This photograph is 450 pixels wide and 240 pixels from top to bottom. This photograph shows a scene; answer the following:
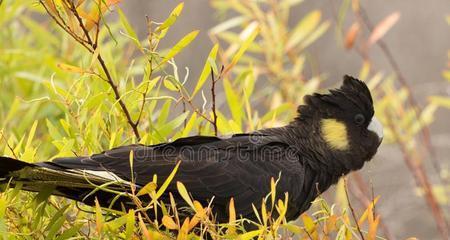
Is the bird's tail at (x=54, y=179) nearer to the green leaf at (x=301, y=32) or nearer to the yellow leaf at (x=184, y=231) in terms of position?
the yellow leaf at (x=184, y=231)

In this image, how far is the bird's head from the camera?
240 centimetres

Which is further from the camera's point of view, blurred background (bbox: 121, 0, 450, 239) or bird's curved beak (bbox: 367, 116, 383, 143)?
blurred background (bbox: 121, 0, 450, 239)

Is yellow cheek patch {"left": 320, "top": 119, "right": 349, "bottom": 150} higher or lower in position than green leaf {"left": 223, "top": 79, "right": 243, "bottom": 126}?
lower

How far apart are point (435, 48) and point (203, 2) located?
141cm

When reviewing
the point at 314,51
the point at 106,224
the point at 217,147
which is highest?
the point at 314,51

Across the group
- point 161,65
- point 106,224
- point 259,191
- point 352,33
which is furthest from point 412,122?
point 106,224

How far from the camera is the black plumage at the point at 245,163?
5.93 feet

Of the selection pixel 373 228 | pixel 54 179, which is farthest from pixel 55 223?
pixel 373 228

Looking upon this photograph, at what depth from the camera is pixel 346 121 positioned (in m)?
2.46

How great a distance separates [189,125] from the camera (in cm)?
202

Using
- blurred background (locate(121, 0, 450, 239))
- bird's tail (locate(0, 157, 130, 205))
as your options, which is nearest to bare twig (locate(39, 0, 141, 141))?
bird's tail (locate(0, 157, 130, 205))

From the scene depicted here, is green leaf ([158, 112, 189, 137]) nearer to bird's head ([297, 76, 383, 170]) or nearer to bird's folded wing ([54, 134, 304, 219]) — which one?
bird's folded wing ([54, 134, 304, 219])

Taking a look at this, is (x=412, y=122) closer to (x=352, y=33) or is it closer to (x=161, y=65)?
(x=352, y=33)

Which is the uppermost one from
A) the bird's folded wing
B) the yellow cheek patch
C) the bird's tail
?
the yellow cheek patch
